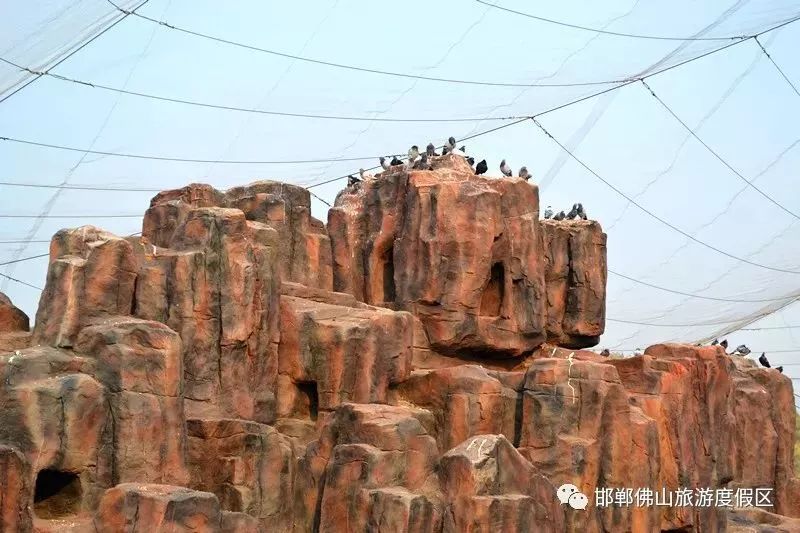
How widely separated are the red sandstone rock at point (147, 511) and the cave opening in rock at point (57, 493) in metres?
1.09

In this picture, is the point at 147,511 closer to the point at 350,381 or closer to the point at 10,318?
the point at 10,318

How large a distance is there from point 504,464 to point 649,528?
6988 mm

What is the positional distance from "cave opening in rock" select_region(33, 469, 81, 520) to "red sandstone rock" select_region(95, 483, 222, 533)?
1092 millimetres

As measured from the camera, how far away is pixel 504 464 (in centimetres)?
2167

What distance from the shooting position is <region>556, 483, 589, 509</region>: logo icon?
2555cm

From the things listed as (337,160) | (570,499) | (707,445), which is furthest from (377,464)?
(707,445)

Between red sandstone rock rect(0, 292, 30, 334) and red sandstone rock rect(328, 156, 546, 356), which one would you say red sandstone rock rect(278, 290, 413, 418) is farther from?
red sandstone rock rect(0, 292, 30, 334)

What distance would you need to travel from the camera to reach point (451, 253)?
2967 cm

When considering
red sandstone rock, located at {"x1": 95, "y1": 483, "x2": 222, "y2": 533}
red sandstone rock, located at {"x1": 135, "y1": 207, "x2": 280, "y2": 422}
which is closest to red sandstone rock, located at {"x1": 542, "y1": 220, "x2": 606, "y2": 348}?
red sandstone rock, located at {"x1": 135, "y1": 207, "x2": 280, "y2": 422}

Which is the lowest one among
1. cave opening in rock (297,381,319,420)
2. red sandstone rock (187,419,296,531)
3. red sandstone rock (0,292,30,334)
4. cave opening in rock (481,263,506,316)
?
red sandstone rock (187,419,296,531)

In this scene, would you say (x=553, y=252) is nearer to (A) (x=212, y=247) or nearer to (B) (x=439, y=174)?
(B) (x=439, y=174)

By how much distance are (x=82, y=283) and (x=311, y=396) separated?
5787 millimetres

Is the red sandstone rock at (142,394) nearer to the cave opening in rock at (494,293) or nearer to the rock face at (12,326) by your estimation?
the rock face at (12,326)

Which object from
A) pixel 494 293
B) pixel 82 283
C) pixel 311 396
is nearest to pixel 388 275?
pixel 494 293
